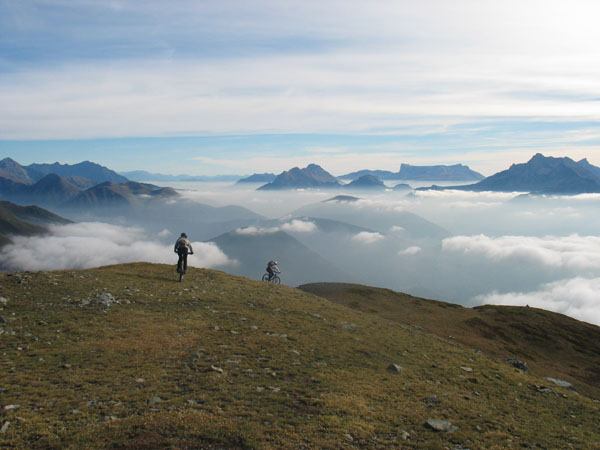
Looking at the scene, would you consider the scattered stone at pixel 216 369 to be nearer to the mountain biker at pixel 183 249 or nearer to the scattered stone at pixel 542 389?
the scattered stone at pixel 542 389

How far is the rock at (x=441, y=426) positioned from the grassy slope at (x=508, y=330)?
25288 millimetres

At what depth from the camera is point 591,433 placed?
15.6m

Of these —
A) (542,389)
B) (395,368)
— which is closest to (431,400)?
(395,368)

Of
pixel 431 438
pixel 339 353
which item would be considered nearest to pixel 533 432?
pixel 431 438

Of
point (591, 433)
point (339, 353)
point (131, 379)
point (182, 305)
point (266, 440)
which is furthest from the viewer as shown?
point (182, 305)

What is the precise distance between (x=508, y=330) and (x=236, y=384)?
2012 inches

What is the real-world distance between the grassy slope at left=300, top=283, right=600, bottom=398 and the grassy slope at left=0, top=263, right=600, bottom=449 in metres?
18.4

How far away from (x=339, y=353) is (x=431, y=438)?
28.1 feet

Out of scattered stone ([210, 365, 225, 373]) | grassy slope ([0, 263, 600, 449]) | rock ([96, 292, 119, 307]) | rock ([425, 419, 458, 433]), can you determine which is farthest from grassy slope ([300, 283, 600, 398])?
rock ([96, 292, 119, 307])

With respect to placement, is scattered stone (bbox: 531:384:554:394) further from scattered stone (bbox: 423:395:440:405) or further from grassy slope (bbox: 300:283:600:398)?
grassy slope (bbox: 300:283:600:398)

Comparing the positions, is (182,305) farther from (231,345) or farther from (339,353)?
(339,353)

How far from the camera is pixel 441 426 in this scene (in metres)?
13.0

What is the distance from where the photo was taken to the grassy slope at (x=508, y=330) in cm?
3966

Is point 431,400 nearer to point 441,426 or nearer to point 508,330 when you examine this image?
point 441,426
